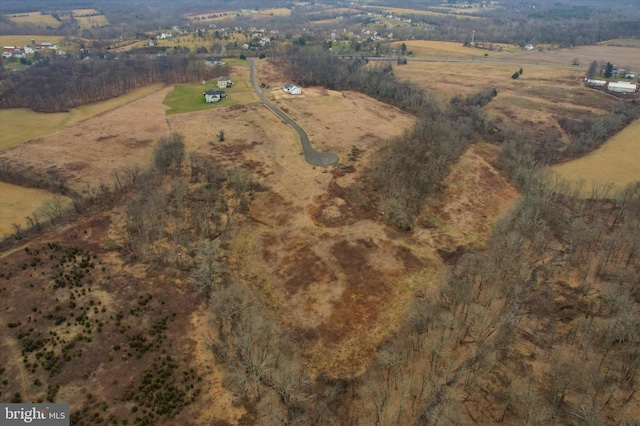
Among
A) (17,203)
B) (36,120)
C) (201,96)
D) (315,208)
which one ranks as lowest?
(17,203)

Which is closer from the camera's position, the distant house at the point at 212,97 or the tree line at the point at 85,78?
the distant house at the point at 212,97

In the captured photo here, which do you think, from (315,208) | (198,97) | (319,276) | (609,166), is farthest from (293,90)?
(319,276)

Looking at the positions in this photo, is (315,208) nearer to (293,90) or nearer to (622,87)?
(293,90)

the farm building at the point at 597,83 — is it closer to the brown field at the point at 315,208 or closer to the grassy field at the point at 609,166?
the grassy field at the point at 609,166

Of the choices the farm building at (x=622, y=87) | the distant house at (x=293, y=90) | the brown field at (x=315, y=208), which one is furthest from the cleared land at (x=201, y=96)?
the farm building at (x=622, y=87)

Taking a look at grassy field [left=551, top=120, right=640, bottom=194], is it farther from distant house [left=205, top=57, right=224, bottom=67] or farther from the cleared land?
distant house [left=205, top=57, right=224, bottom=67]

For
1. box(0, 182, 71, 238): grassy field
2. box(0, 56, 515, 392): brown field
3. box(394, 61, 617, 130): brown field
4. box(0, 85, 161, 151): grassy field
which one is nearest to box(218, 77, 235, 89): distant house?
box(0, 56, 515, 392): brown field
